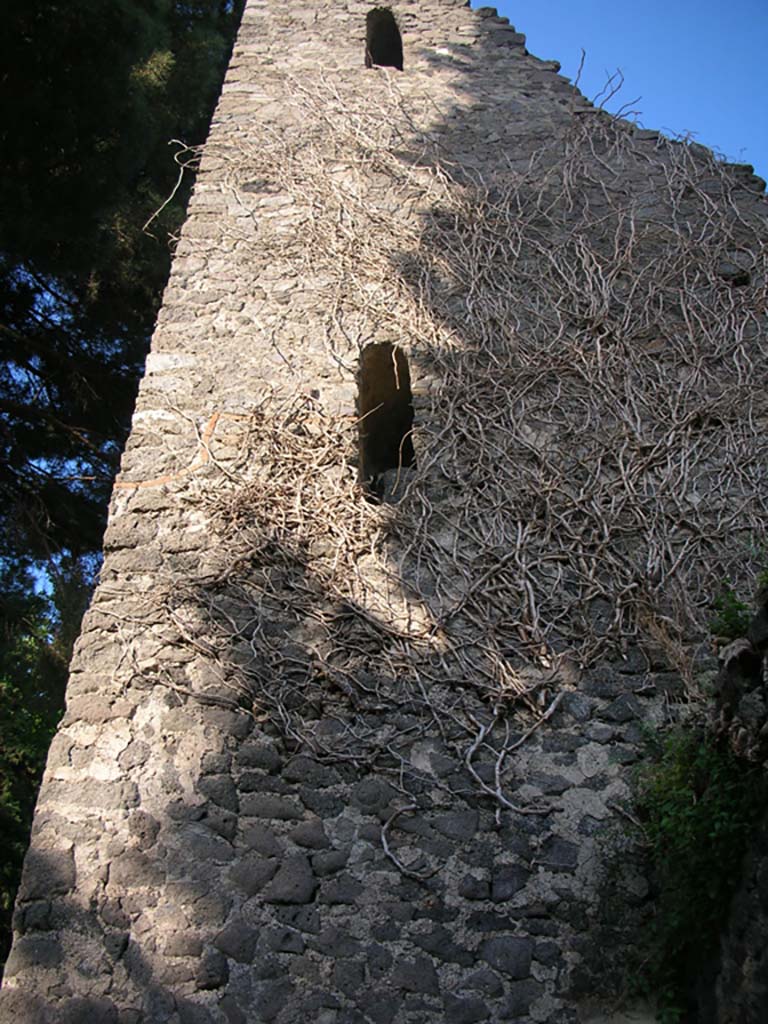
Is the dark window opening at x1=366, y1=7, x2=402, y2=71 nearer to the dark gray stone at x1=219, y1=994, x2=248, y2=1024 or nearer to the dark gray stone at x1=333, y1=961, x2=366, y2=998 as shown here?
the dark gray stone at x1=333, y1=961, x2=366, y2=998

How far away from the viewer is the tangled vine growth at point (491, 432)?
13.3 ft

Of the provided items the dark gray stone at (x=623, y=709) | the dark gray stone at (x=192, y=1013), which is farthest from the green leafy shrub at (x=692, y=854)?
the dark gray stone at (x=192, y=1013)

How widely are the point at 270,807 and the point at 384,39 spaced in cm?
596

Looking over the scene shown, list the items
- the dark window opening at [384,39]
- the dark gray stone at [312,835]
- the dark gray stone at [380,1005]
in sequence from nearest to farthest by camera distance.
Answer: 1. the dark gray stone at [380,1005]
2. the dark gray stone at [312,835]
3. the dark window opening at [384,39]

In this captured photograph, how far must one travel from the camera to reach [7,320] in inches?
295

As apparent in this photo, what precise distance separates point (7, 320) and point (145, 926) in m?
5.41

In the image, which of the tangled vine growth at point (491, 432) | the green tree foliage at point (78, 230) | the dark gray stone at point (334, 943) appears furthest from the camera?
the green tree foliage at point (78, 230)

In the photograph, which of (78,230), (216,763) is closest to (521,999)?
(216,763)

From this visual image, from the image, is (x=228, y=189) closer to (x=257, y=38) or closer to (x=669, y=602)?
(x=257, y=38)

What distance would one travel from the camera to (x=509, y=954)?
3404 millimetres

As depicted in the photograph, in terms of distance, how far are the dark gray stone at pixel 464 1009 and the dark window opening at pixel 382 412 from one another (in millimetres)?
2249

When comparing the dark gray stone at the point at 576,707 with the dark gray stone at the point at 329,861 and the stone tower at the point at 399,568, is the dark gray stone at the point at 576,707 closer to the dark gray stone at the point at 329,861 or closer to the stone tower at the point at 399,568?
the stone tower at the point at 399,568

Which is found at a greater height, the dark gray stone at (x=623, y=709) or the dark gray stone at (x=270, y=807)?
the dark gray stone at (x=623, y=709)

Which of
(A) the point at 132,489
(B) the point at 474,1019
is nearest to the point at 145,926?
(B) the point at 474,1019
